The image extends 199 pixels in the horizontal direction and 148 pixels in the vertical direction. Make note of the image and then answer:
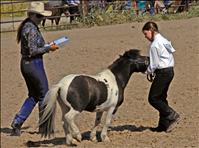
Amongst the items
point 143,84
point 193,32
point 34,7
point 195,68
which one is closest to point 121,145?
point 34,7

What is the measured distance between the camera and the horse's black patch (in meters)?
7.26

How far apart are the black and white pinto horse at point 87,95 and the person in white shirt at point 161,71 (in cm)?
20

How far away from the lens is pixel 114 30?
62.6 ft

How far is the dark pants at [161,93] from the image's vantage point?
7.76 metres

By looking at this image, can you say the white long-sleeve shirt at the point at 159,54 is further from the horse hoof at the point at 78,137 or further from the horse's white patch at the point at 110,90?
the horse hoof at the point at 78,137

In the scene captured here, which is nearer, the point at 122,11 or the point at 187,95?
the point at 187,95

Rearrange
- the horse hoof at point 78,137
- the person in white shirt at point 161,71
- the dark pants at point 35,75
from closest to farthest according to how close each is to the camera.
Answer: the horse hoof at point 78,137 → the person in white shirt at point 161,71 → the dark pants at point 35,75

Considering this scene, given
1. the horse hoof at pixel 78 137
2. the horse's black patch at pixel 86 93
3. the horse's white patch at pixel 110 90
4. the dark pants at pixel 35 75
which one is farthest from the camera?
the dark pants at pixel 35 75

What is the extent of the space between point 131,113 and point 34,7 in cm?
230

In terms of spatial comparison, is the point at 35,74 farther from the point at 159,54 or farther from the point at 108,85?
the point at 159,54

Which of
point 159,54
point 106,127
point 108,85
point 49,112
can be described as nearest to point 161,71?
point 159,54

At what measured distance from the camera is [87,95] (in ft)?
24.1

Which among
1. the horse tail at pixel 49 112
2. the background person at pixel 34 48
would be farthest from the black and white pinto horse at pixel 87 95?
the background person at pixel 34 48

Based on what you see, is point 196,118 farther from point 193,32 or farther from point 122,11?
point 122,11
